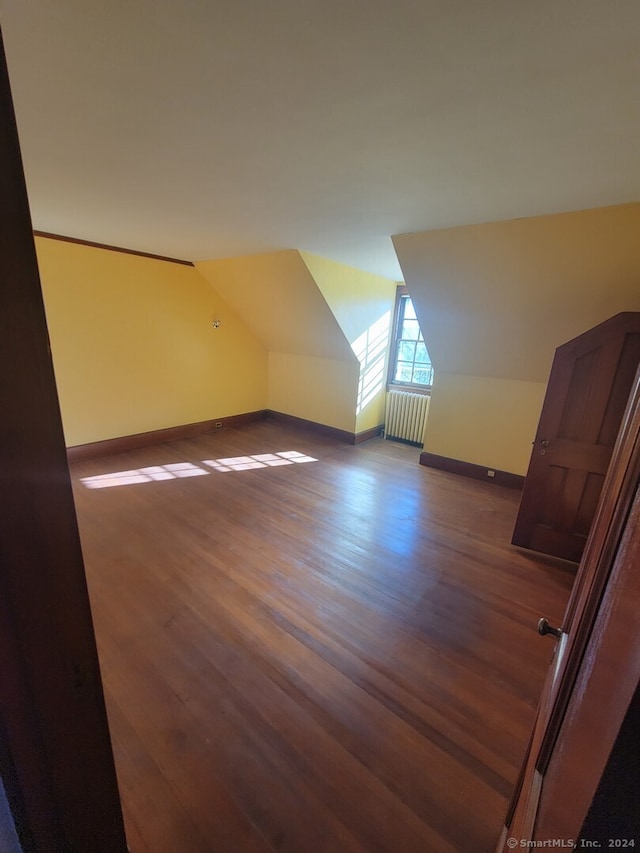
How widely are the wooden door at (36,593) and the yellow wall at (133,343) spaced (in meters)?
3.77

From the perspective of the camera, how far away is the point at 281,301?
430 centimetres

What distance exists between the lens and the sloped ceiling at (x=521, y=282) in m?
2.15

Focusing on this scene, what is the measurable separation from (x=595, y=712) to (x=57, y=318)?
4.50 m

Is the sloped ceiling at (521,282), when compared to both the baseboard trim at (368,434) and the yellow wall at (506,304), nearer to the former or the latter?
the yellow wall at (506,304)

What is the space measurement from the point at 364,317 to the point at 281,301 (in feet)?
3.57

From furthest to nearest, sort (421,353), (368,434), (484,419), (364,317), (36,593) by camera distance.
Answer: (368,434)
(421,353)
(364,317)
(484,419)
(36,593)

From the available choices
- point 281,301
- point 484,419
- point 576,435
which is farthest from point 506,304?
point 281,301

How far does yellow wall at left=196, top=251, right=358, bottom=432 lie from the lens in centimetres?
390

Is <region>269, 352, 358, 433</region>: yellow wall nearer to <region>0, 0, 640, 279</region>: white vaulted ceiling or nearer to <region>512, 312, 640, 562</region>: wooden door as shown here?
<region>512, 312, 640, 562</region>: wooden door

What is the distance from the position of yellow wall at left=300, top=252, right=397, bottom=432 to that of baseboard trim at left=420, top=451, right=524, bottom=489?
3.67 ft

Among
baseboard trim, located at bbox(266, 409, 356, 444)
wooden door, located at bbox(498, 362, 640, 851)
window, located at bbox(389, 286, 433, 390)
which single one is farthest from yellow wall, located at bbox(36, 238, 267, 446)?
wooden door, located at bbox(498, 362, 640, 851)

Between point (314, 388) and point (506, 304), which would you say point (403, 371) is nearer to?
point (314, 388)

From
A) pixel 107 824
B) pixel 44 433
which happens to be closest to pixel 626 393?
pixel 44 433

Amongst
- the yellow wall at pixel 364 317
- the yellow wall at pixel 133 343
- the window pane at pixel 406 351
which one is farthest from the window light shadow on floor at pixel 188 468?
the window pane at pixel 406 351
